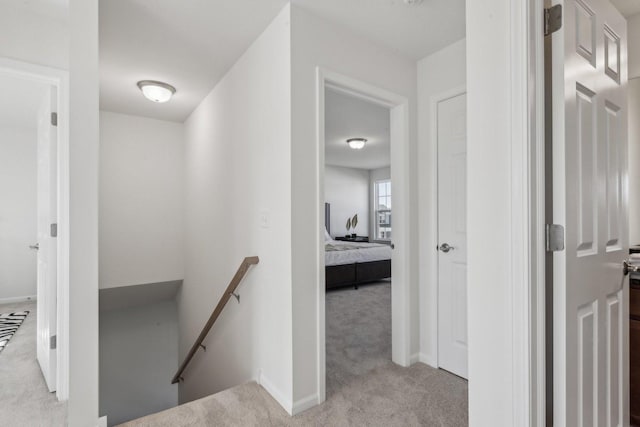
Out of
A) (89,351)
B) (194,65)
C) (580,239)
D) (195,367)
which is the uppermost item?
(194,65)

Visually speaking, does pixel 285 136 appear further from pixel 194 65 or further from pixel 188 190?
pixel 188 190

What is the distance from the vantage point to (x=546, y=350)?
1066mm

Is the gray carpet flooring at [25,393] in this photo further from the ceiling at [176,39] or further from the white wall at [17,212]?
the ceiling at [176,39]

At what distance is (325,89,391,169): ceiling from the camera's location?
3777 mm

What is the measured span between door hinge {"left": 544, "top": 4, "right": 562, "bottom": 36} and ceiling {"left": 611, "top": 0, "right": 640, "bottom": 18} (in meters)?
1.51

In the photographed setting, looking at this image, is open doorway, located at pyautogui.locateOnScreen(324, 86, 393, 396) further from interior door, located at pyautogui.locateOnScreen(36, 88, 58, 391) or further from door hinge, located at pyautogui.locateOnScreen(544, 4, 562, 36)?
interior door, located at pyautogui.locateOnScreen(36, 88, 58, 391)

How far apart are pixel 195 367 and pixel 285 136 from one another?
3277 mm

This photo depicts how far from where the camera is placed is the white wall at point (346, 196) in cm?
820

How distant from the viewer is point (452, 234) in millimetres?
2346

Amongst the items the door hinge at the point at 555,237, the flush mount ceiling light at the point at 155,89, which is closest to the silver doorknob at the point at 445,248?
the door hinge at the point at 555,237

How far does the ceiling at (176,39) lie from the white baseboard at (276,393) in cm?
242

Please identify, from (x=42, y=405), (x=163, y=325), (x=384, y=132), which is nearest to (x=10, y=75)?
(x=42, y=405)

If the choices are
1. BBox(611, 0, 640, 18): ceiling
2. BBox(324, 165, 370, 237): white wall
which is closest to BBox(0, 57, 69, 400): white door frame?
BBox(611, 0, 640, 18): ceiling

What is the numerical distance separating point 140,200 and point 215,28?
2.80 m
